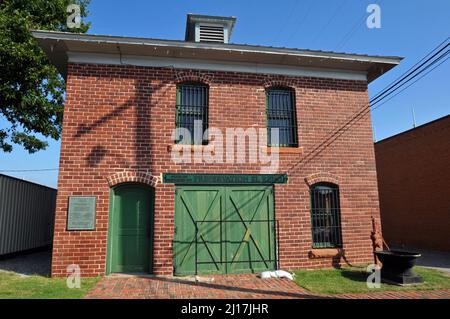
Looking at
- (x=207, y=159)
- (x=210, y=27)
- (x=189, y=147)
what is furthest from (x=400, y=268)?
(x=210, y=27)

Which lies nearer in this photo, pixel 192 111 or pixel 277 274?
pixel 277 274

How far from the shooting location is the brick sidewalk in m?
7.06

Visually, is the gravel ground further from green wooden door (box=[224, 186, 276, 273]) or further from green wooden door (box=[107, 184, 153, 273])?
green wooden door (box=[224, 186, 276, 273])

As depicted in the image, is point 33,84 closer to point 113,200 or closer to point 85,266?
point 113,200

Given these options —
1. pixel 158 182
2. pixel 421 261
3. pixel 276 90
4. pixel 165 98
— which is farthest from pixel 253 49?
pixel 421 261

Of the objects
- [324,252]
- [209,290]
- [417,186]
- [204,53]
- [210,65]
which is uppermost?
[204,53]

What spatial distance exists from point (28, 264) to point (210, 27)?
9.82 m

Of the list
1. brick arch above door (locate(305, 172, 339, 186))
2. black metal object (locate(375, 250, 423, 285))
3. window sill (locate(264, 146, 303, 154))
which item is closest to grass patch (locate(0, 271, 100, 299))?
window sill (locate(264, 146, 303, 154))

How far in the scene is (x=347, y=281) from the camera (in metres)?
8.31

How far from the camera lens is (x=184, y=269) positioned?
914 centimetres

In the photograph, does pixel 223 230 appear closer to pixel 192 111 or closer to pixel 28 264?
pixel 192 111

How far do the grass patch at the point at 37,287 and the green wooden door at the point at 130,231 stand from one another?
0.85 metres

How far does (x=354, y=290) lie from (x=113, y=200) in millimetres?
6422

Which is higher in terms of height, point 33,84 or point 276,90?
point 33,84
